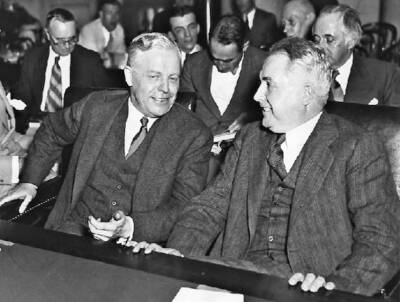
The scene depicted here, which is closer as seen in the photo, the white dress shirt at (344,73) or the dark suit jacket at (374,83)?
the dark suit jacket at (374,83)

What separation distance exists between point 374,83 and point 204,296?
2.42m

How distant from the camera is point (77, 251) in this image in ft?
5.36

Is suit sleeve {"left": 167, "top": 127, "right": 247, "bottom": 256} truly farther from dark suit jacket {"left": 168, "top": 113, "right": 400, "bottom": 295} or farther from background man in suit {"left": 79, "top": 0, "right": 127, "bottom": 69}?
background man in suit {"left": 79, "top": 0, "right": 127, "bottom": 69}

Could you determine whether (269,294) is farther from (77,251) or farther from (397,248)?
(397,248)

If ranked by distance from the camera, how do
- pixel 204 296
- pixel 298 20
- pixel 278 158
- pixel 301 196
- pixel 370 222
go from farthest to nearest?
pixel 298 20 < pixel 278 158 < pixel 301 196 < pixel 370 222 < pixel 204 296

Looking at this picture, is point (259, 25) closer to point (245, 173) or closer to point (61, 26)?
point (61, 26)

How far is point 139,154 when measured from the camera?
253 centimetres

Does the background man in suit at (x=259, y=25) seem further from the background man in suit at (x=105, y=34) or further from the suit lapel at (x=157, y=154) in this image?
the suit lapel at (x=157, y=154)

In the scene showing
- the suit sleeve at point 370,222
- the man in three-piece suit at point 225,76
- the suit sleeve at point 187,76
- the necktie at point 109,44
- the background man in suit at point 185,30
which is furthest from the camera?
the necktie at point 109,44

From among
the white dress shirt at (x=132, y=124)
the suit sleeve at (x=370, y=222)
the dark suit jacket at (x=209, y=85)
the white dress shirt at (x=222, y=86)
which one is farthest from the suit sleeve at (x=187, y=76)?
the suit sleeve at (x=370, y=222)

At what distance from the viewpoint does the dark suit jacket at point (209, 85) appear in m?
4.04

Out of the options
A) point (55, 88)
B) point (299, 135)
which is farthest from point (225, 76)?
point (299, 135)

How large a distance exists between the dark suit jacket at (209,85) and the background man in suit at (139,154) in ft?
4.51

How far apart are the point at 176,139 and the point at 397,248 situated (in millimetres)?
1014
